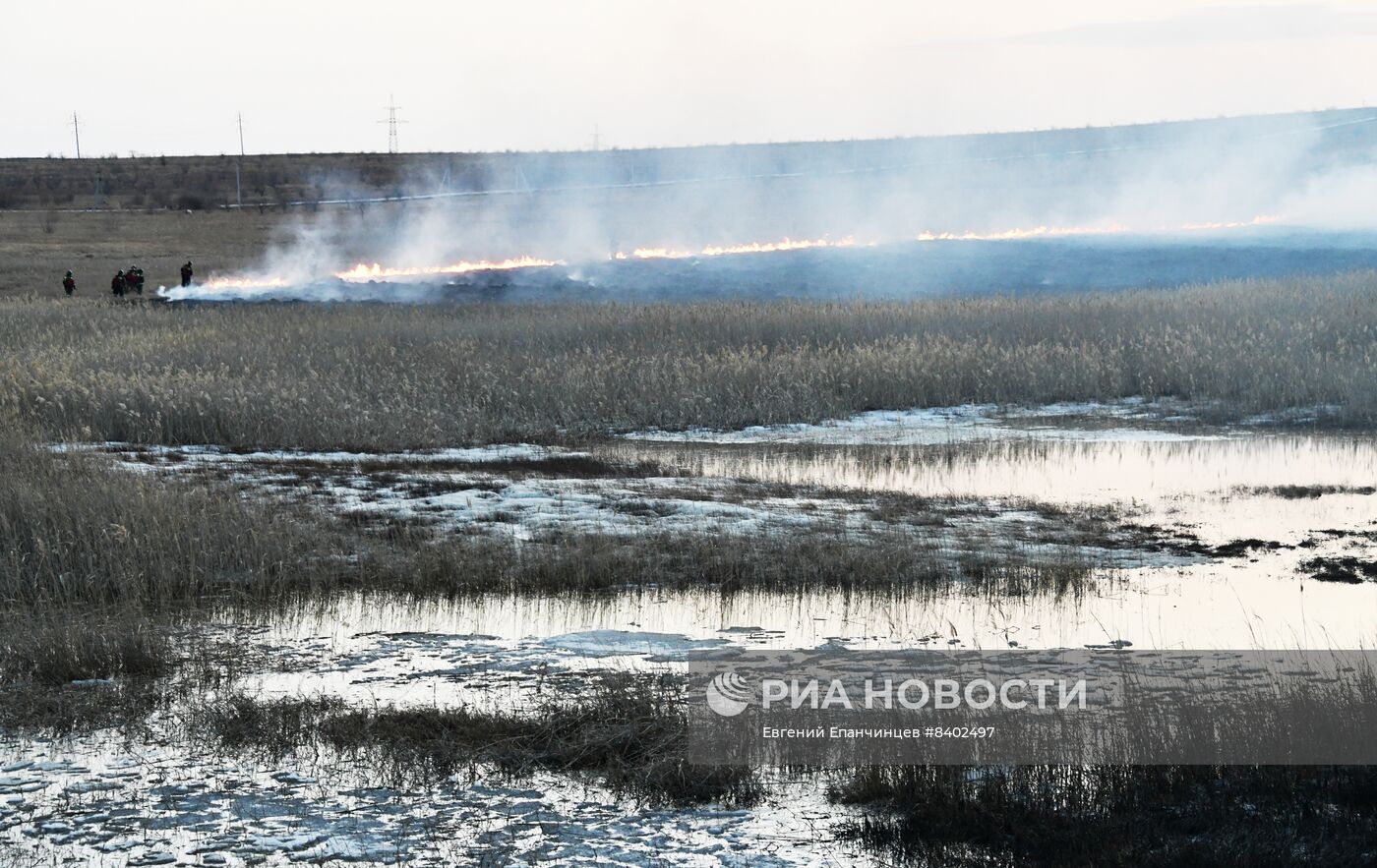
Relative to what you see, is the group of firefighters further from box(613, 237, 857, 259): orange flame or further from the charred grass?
the charred grass

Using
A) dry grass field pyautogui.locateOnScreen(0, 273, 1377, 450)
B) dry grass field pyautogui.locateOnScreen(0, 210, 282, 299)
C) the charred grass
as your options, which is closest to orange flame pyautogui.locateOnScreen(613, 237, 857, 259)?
dry grass field pyautogui.locateOnScreen(0, 210, 282, 299)

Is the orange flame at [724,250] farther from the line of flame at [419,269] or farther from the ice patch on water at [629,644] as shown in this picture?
the ice patch on water at [629,644]

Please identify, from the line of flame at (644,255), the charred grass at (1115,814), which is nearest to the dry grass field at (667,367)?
the charred grass at (1115,814)

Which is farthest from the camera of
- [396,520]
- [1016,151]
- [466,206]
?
[1016,151]

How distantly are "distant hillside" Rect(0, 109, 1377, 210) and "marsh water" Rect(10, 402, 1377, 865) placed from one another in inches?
2468

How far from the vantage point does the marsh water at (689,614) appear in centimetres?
614

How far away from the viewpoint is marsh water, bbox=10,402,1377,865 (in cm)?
614

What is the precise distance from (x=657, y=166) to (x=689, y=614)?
9314 centimetres

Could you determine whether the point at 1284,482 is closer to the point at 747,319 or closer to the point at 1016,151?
the point at 747,319

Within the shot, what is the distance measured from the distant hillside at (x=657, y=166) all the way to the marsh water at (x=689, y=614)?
62686mm

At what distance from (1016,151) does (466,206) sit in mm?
42749

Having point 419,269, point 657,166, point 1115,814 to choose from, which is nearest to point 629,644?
point 1115,814

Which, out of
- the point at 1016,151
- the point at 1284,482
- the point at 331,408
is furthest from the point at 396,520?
the point at 1016,151

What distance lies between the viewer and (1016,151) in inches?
3767
